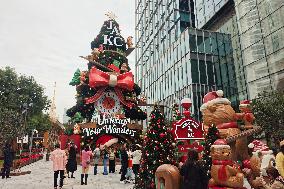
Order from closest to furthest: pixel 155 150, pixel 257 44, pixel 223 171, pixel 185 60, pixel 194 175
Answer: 1. pixel 194 175
2. pixel 223 171
3. pixel 155 150
4. pixel 257 44
5. pixel 185 60

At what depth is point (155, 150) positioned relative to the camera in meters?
7.90

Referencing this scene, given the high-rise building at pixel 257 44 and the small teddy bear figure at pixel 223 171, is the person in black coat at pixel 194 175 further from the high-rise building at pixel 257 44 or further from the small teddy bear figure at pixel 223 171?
the high-rise building at pixel 257 44

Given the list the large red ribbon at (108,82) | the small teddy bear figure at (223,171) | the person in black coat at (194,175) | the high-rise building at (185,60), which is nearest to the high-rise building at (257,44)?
the high-rise building at (185,60)

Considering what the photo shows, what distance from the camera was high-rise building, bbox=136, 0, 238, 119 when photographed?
3412 cm

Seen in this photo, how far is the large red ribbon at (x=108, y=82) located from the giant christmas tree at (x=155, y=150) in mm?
12639

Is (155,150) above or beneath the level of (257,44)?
beneath

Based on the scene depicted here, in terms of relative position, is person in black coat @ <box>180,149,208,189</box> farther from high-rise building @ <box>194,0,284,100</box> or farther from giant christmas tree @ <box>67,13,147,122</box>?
high-rise building @ <box>194,0,284,100</box>

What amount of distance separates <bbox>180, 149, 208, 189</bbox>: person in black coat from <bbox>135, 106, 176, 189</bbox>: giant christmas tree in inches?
86.2

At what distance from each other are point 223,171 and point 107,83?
612 inches

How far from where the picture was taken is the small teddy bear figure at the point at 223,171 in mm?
6055

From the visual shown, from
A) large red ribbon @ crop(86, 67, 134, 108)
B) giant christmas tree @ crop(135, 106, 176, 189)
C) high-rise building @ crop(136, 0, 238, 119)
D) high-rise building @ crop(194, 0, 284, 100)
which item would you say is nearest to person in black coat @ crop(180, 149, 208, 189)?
giant christmas tree @ crop(135, 106, 176, 189)

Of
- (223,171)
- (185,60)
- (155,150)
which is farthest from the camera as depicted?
(185,60)

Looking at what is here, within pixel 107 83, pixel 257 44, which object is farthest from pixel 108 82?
pixel 257 44

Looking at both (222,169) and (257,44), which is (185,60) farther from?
(222,169)
